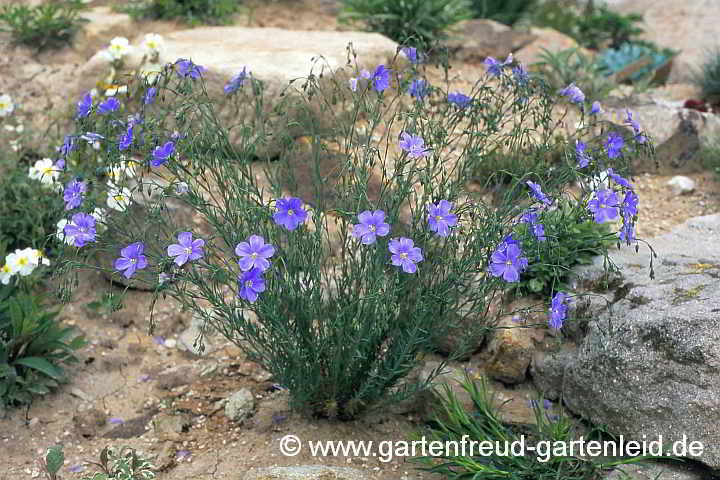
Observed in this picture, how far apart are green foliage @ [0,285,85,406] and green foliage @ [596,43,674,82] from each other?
15.6 ft

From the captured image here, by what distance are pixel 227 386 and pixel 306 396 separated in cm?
69

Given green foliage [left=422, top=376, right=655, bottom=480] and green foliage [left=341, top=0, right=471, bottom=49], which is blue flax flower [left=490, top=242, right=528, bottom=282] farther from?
green foliage [left=341, top=0, right=471, bottom=49]

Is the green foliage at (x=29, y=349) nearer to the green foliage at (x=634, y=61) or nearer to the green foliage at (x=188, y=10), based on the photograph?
the green foliage at (x=188, y=10)

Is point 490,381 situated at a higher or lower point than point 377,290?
lower

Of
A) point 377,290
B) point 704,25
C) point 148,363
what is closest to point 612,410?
point 377,290

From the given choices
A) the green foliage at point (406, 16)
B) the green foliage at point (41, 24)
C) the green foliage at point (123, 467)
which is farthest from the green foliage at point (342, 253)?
the green foliage at point (41, 24)

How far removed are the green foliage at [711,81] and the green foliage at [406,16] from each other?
6.72ft

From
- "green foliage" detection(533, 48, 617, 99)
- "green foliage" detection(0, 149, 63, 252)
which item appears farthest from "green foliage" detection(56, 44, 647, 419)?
"green foliage" detection(533, 48, 617, 99)

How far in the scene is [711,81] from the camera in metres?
6.41

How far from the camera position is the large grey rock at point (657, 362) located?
9.31 ft

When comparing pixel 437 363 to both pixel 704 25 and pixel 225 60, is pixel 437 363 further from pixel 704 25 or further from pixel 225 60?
pixel 704 25

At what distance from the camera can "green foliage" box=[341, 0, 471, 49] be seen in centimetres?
620

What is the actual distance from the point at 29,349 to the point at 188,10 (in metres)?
3.61

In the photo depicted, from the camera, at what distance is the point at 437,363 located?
11.8 ft
